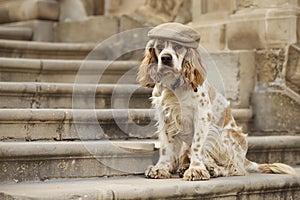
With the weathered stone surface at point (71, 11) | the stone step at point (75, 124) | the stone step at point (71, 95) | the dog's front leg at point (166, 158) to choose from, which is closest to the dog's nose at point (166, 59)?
the dog's front leg at point (166, 158)

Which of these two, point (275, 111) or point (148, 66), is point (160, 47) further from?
point (275, 111)

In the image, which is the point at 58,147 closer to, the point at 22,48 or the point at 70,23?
the point at 22,48

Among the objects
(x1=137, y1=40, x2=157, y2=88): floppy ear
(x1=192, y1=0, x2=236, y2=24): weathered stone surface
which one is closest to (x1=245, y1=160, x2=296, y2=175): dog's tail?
(x1=137, y1=40, x2=157, y2=88): floppy ear

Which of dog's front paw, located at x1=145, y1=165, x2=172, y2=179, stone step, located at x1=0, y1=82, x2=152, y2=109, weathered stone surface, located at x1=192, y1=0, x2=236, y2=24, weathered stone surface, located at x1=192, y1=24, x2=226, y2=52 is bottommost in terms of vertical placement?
dog's front paw, located at x1=145, y1=165, x2=172, y2=179

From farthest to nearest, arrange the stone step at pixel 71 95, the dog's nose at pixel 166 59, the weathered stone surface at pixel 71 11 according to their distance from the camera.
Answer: the weathered stone surface at pixel 71 11, the stone step at pixel 71 95, the dog's nose at pixel 166 59

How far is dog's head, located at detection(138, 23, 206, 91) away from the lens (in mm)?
3662

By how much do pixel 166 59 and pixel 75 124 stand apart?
3.17ft

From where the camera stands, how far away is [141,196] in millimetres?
3334

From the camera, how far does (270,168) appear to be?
4203 millimetres

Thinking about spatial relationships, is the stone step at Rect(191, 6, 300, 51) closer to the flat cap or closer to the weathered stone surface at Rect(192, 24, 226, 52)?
the weathered stone surface at Rect(192, 24, 226, 52)

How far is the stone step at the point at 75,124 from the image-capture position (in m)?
4.13

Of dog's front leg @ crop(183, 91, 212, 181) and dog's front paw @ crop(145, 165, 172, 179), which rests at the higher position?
dog's front leg @ crop(183, 91, 212, 181)

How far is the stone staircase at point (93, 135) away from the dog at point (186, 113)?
131 mm

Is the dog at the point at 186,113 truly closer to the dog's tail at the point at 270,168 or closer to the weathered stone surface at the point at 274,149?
the dog's tail at the point at 270,168
